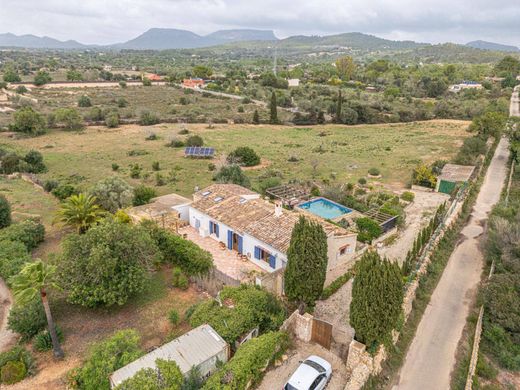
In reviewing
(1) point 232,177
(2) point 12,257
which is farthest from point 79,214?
(1) point 232,177

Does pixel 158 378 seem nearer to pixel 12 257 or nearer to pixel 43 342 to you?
pixel 43 342

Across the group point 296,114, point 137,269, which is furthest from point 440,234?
point 296,114

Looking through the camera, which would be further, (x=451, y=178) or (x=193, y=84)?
(x=193, y=84)

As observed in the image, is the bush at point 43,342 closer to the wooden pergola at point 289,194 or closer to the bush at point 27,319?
the bush at point 27,319

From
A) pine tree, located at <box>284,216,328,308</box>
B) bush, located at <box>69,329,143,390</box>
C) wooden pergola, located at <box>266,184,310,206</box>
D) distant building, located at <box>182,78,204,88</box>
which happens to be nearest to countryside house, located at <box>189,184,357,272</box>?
pine tree, located at <box>284,216,328,308</box>

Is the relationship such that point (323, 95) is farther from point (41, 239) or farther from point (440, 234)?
point (41, 239)

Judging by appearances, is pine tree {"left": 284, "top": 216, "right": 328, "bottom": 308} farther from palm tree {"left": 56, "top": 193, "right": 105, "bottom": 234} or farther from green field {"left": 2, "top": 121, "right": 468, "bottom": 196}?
green field {"left": 2, "top": 121, "right": 468, "bottom": 196}
